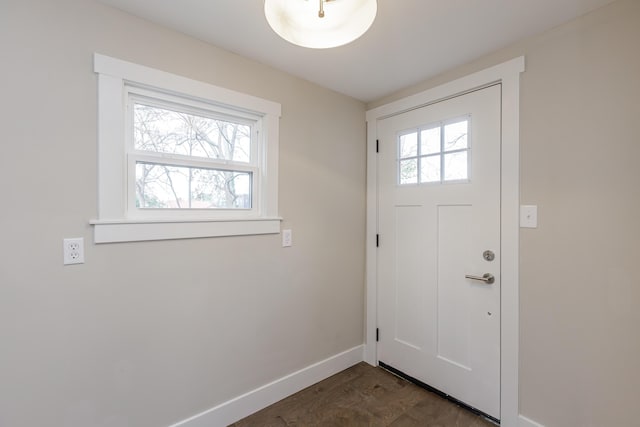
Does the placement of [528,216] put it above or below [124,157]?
below

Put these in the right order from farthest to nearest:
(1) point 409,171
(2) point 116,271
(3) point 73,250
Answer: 1. (1) point 409,171
2. (2) point 116,271
3. (3) point 73,250

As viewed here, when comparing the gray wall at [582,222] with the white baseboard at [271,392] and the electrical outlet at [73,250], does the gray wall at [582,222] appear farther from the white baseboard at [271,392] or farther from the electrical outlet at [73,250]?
the electrical outlet at [73,250]

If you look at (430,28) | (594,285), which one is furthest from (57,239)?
(594,285)

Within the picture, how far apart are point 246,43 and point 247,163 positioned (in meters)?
0.72

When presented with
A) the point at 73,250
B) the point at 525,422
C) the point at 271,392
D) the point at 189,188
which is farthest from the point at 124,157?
the point at 525,422

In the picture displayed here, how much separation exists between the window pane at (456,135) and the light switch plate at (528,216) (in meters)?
0.55

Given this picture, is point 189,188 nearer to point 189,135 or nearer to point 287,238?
point 189,135

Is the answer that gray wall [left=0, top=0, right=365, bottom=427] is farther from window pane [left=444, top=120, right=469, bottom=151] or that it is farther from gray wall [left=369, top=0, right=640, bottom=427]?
gray wall [left=369, top=0, right=640, bottom=427]

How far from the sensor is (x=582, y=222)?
147 cm

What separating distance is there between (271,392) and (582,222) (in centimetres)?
212

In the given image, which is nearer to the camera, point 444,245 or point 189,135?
point 189,135

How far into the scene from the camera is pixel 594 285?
1.44m

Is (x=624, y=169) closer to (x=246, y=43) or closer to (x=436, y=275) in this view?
(x=436, y=275)

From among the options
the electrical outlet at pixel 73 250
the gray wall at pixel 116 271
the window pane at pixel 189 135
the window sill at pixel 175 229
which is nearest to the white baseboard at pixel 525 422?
the gray wall at pixel 116 271
